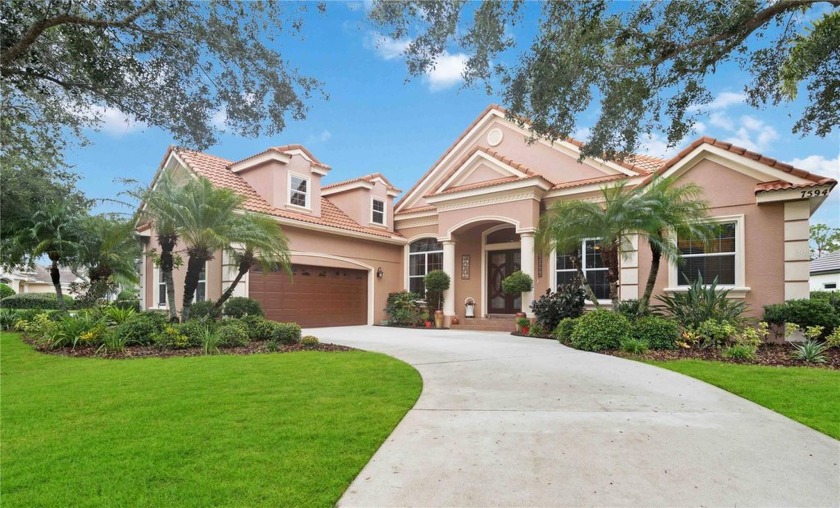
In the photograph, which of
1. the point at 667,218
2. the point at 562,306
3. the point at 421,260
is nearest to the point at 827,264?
the point at 562,306

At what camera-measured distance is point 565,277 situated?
Answer: 1482cm

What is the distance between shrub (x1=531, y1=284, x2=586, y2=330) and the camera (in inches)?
485

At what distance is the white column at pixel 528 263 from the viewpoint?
14.4 meters

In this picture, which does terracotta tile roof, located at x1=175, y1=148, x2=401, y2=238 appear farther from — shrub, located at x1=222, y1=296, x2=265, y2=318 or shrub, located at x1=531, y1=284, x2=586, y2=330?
shrub, located at x1=531, y1=284, x2=586, y2=330

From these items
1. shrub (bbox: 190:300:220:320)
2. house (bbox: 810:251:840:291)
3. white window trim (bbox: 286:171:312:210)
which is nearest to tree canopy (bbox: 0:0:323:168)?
shrub (bbox: 190:300:220:320)

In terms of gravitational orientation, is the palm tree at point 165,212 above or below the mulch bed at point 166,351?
above

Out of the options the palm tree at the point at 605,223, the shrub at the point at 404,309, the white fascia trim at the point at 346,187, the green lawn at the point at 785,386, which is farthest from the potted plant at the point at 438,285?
the green lawn at the point at 785,386

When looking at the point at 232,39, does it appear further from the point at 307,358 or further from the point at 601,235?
the point at 601,235

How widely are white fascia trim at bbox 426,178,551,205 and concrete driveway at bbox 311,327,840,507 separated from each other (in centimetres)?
928

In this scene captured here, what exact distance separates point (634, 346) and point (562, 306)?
3.53 meters

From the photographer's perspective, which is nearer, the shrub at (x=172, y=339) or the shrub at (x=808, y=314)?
the shrub at (x=172, y=339)

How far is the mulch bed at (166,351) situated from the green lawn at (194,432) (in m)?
1.46

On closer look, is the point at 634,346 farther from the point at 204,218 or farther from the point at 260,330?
the point at 204,218

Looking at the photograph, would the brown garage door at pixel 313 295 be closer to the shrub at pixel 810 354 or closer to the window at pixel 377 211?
the window at pixel 377 211
